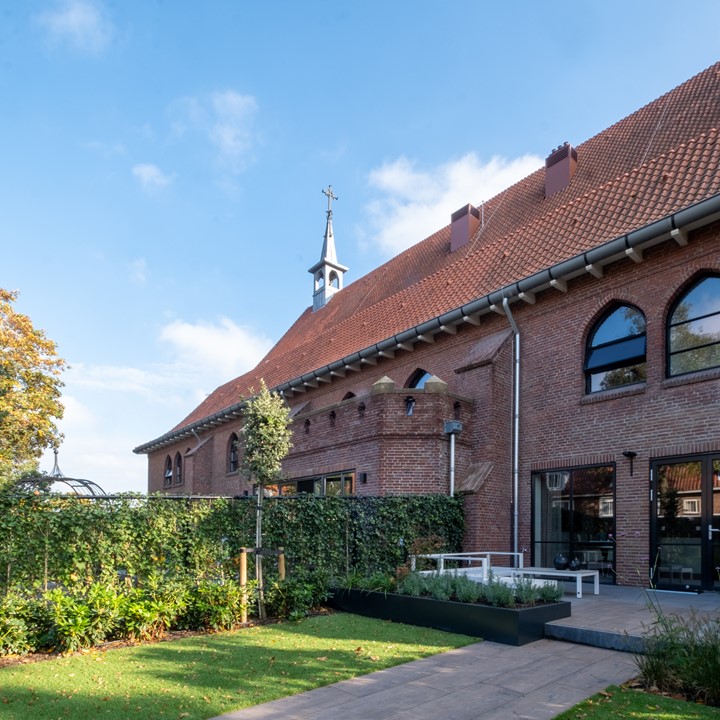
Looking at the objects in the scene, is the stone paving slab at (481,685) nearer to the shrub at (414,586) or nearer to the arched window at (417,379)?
the shrub at (414,586)

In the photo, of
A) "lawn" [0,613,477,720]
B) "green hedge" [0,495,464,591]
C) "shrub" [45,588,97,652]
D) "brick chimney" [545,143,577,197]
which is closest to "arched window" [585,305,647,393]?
"green hedge" [0,495,464,591]

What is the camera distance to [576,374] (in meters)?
12.8

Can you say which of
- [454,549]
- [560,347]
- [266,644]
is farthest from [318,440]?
[266,644]

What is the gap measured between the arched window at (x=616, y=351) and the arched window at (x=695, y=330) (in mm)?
561

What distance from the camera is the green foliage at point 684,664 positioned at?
17.5 ft

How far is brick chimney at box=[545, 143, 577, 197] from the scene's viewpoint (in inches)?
669

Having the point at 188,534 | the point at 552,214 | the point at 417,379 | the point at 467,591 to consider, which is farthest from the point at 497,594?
the point at 552,214

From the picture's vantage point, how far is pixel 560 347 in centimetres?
1316

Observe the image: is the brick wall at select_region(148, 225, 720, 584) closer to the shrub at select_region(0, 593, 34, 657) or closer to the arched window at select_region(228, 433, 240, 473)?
the shrub at select_region(0, 593, 34, 657)

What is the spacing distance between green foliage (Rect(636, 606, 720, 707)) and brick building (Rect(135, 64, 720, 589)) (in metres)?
4.99

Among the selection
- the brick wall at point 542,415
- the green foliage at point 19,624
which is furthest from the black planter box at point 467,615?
the green foliage at point 19,624

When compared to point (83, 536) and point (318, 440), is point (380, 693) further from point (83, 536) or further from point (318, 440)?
point (318, 440)

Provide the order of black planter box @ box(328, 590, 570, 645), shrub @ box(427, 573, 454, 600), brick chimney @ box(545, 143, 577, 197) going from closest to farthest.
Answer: black planter box @ box(328, 590, 570, 645)
shrub @ box(427, 573, 454, 600)
brick chimney @ box(545, 143, 577, 197)

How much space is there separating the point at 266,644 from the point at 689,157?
10.9 m
